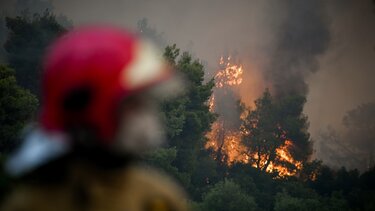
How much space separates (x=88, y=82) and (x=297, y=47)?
72847 millimetres

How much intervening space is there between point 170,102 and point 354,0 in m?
83.7

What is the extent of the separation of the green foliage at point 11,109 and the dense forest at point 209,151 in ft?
0.15

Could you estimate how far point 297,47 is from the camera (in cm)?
7019

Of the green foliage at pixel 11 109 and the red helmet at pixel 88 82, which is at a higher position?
the green foliage at pixel 11 109

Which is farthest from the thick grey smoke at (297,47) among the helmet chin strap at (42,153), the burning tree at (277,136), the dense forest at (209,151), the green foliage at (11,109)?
the helmet chin strap at (42,153)

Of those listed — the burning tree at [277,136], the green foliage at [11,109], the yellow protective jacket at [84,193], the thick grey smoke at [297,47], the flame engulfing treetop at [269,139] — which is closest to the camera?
the yellow protective jacket at [84,193]

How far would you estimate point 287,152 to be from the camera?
40.9m

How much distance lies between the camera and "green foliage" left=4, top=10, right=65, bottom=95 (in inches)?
1195

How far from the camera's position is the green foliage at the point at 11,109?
19203mm

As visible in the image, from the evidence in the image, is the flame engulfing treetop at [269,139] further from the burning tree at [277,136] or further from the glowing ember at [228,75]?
the glowing ember at [228,75]

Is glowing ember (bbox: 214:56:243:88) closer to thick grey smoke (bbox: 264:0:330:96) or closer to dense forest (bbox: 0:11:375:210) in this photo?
thick grey smoke (bbox: 264:0:330:96)

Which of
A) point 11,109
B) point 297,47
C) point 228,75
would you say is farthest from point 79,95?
point 297,47

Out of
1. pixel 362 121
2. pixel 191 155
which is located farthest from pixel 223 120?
pixel 362 121

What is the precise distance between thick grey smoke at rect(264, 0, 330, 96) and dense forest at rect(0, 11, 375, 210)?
18.4m
